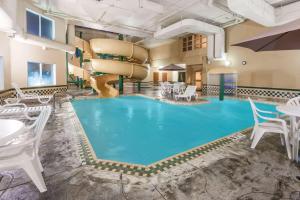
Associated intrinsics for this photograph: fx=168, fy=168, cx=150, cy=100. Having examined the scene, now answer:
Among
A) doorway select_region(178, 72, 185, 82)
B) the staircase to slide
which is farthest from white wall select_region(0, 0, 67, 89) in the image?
doorway select_region(178, 72, 185, 82)

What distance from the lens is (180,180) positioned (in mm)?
1862

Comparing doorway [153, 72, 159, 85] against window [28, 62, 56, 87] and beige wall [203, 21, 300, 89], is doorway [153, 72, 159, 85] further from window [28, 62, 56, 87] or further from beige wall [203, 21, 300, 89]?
window [28, 62, 56, 87]

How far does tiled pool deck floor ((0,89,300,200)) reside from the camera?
1625 millimetres

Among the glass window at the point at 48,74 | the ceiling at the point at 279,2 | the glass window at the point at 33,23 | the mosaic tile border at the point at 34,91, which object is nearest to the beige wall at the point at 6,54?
the mosaic tile border at the point at 34,91

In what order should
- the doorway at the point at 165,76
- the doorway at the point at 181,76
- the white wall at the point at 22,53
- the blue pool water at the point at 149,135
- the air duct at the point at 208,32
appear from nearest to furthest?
1. the blue pool water at the point at 149,135
2. the white wall at the point at 22,53
3. the air duct at the point at 208,32
4. the doorway at the point at 181,76
5. the doorway at the point at 165,76

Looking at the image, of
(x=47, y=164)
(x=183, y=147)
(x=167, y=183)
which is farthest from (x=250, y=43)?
(x=47, y=164)

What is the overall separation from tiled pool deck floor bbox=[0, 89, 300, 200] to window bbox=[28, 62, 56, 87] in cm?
681

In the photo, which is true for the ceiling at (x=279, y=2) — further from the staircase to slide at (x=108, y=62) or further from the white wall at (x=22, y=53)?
the white wall at (x=22, y=53)

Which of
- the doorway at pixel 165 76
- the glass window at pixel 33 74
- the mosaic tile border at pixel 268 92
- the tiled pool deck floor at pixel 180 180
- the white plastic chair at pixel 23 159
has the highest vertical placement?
the doorway at pixel 165 76

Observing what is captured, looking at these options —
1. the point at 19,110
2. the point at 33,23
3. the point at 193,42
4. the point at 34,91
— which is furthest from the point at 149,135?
the point at 193,42

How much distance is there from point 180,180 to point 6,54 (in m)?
7.40

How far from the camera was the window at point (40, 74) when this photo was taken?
25.5 ft

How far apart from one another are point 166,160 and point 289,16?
784cm

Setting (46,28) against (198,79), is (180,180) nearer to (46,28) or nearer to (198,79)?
(46,28)
